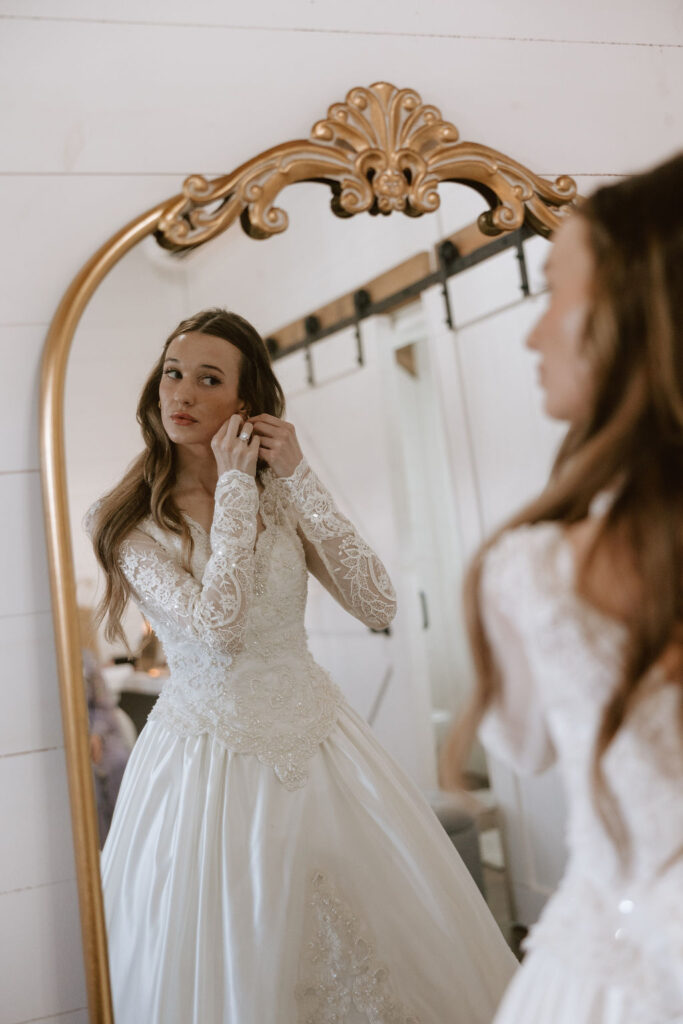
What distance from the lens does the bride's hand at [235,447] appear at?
138 centimetres

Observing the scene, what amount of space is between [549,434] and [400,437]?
9.8 inches

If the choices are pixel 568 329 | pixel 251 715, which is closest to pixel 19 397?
pixel 251 715

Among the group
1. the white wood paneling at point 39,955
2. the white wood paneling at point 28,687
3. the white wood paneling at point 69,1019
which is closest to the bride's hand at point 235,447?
the white wood paneling at point 28,687

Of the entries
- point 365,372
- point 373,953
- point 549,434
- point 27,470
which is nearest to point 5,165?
point 27,470

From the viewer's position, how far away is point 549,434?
1.57 metres

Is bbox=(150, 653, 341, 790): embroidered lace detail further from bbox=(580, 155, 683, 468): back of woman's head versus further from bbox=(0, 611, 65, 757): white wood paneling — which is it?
bbox=(580, 155, 683, 468): back of woman's head

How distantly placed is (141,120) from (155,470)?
0.55 meters

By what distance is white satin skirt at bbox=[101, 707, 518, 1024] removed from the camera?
1262 mm

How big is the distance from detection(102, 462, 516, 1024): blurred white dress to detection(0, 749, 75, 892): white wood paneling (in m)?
0.09

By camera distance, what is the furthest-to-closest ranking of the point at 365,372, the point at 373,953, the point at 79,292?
the point at 365,372 < the point at 79,292 < the point at 373,953

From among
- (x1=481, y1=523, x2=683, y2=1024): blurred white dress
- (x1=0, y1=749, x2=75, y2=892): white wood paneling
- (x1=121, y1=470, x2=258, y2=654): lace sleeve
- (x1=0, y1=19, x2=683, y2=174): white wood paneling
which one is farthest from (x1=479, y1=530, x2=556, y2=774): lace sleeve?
(x1=0, y1=19, x2=683, y2=174): white wood paneling

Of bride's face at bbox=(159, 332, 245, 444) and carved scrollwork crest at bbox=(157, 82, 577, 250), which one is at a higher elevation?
carved scrollwork crest at bbox=(157, 82, 577, 250)

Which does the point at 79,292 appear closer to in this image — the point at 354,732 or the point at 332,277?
the point at 332,277

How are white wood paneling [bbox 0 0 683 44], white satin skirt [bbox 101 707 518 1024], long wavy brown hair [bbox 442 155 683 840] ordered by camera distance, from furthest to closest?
1. white wood paneling [bbox 0 0 683 44]
2. white satin skirt [bbox 101 707 518 1024]
3. long wavy brown hair [bbox 442 155 683 840]
